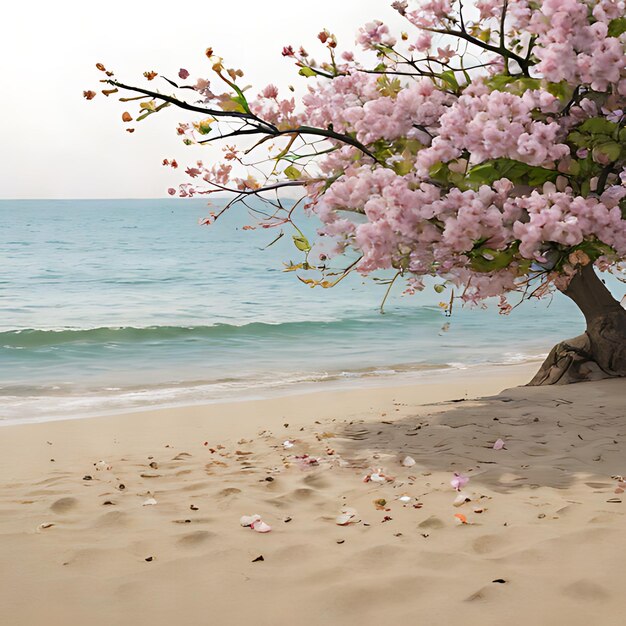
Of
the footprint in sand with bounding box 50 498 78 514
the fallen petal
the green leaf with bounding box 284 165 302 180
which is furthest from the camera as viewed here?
the green leaf with bounding box 284 165 302 180

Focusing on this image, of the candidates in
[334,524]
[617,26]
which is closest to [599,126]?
[617,26]

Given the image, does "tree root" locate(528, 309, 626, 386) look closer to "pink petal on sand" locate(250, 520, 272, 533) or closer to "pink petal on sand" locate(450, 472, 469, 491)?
"pink petal on sand" locate(450, 472, 469, 491)

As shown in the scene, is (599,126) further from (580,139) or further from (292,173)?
(292,173)

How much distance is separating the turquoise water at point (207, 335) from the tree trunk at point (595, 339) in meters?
2.58

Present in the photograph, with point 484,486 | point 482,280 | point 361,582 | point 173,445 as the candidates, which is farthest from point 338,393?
point 361,582

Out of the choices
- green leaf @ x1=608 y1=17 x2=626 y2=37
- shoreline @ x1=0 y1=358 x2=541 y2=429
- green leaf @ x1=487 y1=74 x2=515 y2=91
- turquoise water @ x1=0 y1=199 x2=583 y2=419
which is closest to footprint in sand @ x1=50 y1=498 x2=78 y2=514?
turquoise water @ x1=0 y1=199 x2=583 y2=419

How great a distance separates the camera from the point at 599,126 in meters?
5.87

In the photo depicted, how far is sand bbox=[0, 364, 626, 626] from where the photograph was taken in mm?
3441

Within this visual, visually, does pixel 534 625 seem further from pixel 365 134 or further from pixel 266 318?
pixel 266 318

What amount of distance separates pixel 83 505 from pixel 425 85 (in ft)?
13.5

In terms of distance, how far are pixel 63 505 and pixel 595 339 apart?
20.0 ft

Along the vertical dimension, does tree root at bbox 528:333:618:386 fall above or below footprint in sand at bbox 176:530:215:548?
above

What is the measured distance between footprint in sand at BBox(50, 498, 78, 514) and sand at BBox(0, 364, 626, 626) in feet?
0.06

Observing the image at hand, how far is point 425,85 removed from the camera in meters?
6.49
